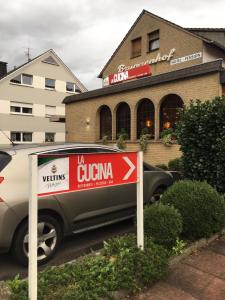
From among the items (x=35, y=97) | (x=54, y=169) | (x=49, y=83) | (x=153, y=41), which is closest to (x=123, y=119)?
(x=153, y=41)

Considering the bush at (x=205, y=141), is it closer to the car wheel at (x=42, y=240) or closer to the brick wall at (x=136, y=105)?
the car wheel at (x=42, y=240)

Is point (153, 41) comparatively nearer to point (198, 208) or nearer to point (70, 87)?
point (70, 87)

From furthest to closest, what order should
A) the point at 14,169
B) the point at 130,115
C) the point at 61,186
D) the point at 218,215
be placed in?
the point at 130,115 < the point at 218,215 < the point at 14,169 < the point at 61,186

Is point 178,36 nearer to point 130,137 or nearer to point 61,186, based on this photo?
point 130,137

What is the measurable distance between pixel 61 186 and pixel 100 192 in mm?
2155

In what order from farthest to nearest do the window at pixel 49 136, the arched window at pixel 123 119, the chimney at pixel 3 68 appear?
the chimney at pixel 3 68 < the window at pixel 49 136 < the arched window at pixel 123 119

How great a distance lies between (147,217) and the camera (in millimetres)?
4578

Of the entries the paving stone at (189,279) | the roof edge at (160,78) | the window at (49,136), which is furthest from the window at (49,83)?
the paving stone at (189,279)

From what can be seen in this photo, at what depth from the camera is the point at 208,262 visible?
4.36 meters

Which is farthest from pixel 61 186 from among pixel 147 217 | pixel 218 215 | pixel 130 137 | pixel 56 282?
pixel 130 137

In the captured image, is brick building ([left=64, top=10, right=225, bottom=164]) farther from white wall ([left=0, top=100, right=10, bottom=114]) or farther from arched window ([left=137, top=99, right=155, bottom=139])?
white wall ([left=0, top=100, right=10, bottom=114])

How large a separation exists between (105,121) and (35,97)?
700 inches

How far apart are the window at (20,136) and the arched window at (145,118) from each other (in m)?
19.1

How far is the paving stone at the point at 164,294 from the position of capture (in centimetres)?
347
